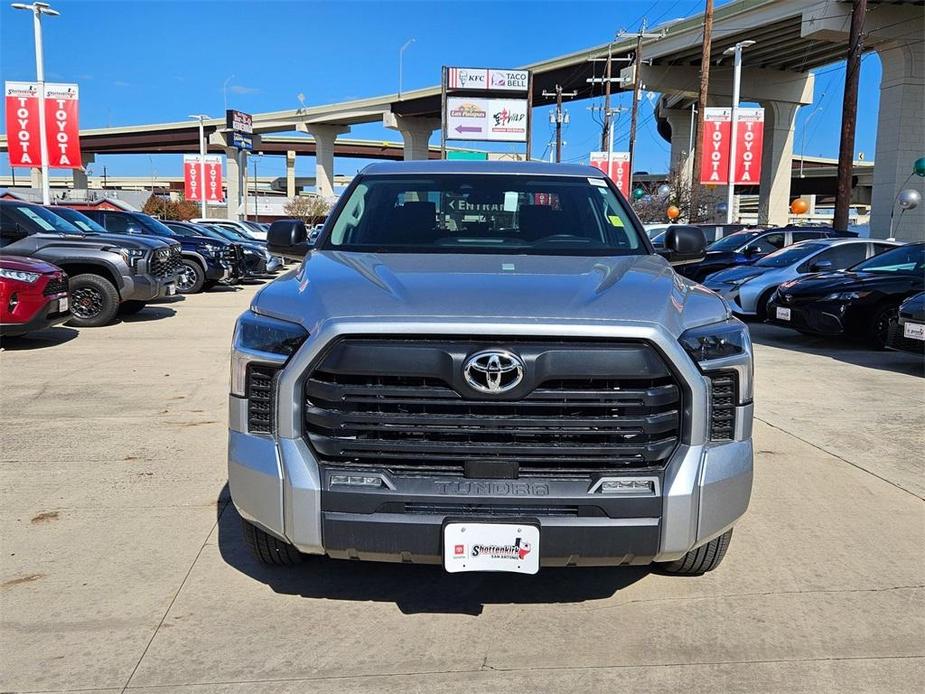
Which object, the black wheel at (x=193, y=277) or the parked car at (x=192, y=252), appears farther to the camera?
the black wheel at (x=193, y=277)

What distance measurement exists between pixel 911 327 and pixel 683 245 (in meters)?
5.02

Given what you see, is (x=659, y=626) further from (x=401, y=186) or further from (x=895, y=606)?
(x=401, y=186)

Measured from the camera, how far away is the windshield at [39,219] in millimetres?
11406

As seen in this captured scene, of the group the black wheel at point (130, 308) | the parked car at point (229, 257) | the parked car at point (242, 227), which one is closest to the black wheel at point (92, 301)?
the black wheel at point (130, 308)

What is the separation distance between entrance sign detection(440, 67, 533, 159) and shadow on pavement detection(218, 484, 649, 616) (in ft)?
121

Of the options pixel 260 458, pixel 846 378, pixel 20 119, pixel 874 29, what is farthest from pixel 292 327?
pixel 874 29

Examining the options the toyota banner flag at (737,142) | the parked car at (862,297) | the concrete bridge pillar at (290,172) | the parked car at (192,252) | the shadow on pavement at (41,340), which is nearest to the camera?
the shadow on pavement at (41,340)

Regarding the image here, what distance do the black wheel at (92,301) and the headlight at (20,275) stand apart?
7.80ft

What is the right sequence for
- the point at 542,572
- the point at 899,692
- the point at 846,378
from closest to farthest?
the point at 899,692
the point at 542,572
the point at 846,378

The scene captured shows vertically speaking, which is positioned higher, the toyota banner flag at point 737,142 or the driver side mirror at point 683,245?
the toyota banner flag at point 737,142

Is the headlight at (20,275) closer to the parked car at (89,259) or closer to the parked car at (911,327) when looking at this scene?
the parked car at (89,259)

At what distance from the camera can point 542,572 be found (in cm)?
371

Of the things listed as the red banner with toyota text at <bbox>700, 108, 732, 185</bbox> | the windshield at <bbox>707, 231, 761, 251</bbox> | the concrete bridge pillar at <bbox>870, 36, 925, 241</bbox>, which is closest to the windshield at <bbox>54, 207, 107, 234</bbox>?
the windshield at <bbox>707, 231, 761, 251</bbox>

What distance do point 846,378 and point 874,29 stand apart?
86.5 feet
